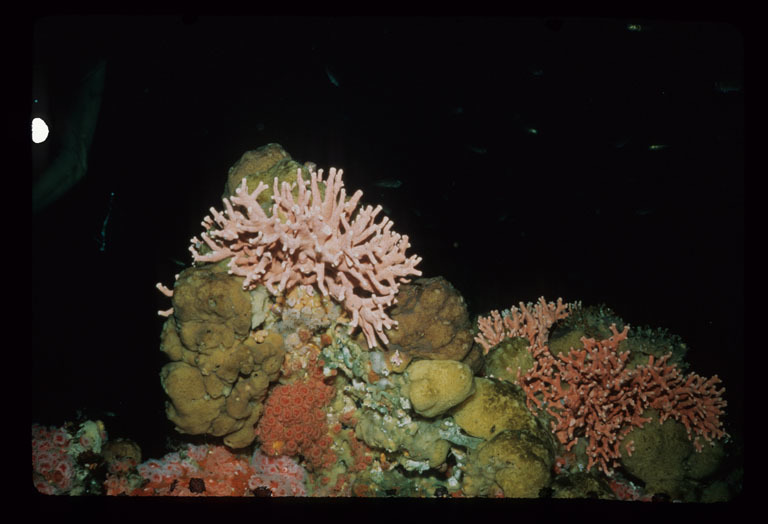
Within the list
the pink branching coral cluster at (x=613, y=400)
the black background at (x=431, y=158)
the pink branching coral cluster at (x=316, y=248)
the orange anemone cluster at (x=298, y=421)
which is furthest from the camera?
the black background at (x=431, y=158)

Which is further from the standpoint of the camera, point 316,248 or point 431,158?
point 431,158

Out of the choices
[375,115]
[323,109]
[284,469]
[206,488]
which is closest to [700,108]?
[375,115]

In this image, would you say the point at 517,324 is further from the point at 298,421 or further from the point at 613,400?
the point at 298,421

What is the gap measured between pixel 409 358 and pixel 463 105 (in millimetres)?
6125

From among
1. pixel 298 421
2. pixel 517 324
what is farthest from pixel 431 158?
pixel 298 421

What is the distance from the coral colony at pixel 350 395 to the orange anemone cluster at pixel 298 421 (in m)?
0.01

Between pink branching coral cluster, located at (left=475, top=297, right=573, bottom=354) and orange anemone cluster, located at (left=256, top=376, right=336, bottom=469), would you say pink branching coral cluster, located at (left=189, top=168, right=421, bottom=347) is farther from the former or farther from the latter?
pink branching coral cluster, located at (left=475, top=297, right=573, bottom=354)

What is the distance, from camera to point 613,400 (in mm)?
3242

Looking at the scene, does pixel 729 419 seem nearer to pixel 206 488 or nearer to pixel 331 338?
pixel 331 338

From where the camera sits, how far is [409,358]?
109 inches

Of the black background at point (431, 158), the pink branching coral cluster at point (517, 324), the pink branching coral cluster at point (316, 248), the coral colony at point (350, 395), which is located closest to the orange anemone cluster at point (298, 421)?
the coral colony at point (350, 395)

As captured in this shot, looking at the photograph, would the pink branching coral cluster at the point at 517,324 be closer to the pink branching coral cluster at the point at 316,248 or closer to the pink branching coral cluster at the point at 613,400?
the pink branching coral cluster at the point at 613,400

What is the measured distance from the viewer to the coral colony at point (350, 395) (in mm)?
2549

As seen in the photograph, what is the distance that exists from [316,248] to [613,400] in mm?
3094
